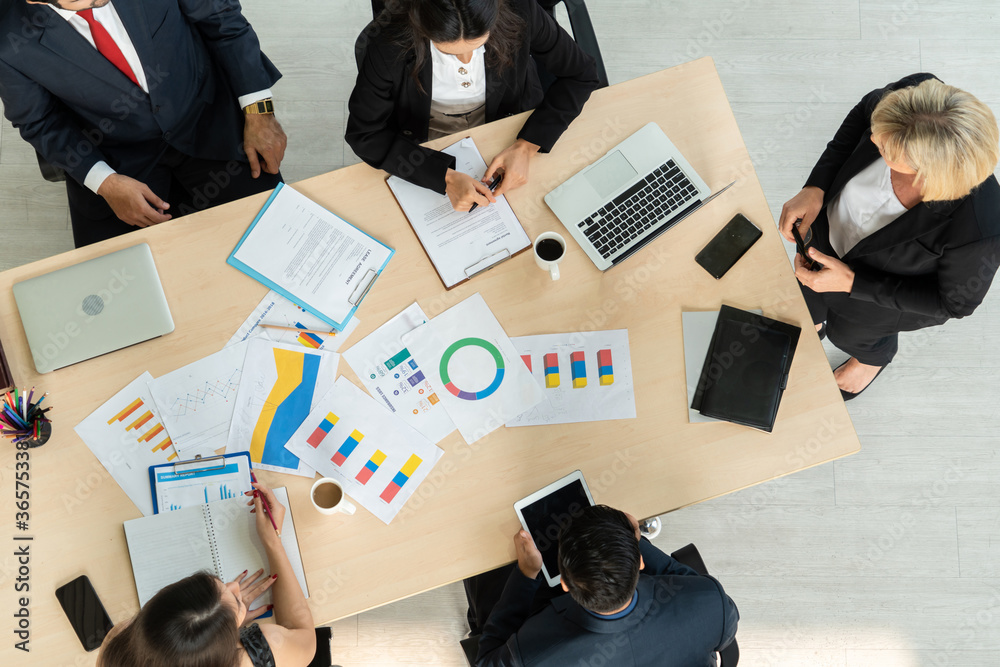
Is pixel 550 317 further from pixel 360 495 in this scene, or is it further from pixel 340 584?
pixel 340 584

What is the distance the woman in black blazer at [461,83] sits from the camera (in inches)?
64.4

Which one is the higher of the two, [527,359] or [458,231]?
[458,231]

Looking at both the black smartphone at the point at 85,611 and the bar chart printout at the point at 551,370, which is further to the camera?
the bar chart printout at the point at 551,370

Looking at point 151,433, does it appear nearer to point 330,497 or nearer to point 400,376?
point 330,497

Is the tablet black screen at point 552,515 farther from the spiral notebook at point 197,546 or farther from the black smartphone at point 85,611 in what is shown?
the black smartphone at point 85,611

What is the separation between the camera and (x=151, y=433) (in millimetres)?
1571

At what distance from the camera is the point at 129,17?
5.65 ft

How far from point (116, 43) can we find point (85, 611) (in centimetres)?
145

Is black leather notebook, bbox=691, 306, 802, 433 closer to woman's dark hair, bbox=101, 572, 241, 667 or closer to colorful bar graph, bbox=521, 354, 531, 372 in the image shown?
colorful bar graph, bbox=521, 354, 531, 372

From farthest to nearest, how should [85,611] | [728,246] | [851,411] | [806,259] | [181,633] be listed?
[851,411]
[806,259]
[728,246]
[85,611]
[181,633]

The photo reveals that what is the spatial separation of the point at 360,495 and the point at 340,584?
0.67 feet

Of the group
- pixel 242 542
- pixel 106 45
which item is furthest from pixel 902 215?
pixel 106 45

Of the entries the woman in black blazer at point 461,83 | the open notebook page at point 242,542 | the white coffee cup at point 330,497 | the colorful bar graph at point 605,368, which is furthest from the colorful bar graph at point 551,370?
the open notebook page at point 242,542

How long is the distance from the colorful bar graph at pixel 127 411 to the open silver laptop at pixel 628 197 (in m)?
1.14
